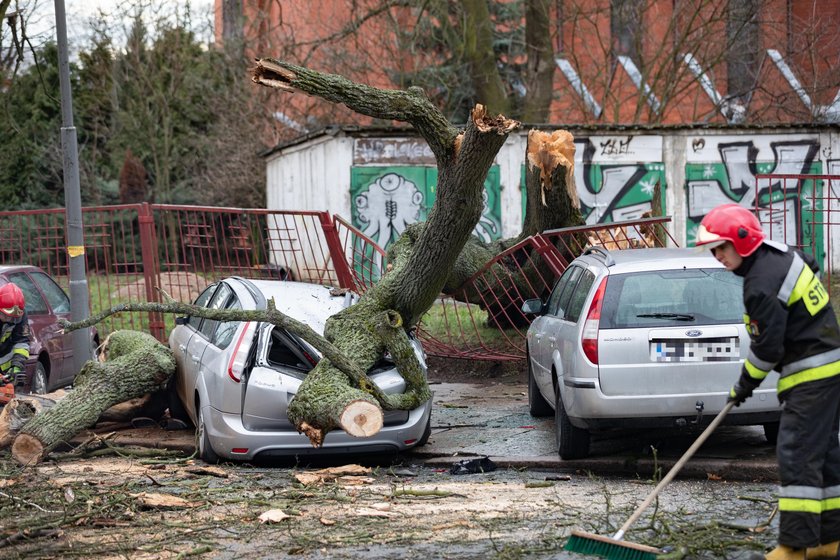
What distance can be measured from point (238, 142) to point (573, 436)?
1987cm

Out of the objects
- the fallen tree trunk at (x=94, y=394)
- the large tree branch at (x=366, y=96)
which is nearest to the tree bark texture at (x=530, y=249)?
the large tree branch at (x=366, y=96)

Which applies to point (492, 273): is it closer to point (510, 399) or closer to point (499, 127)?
point (510, 399)

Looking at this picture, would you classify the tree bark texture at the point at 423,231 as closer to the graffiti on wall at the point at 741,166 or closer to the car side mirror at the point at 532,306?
the car side mirror at the point at 532,306

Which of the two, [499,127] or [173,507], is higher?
[499,127]

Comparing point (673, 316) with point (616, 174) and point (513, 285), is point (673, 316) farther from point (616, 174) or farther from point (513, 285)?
point (616, 174)

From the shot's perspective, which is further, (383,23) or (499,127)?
(383,23)

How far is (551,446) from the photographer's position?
26.8ft

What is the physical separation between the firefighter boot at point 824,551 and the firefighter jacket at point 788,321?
75cm

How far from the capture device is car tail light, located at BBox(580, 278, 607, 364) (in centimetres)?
705

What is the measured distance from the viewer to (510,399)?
1086 centimetres

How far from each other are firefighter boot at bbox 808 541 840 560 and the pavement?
140 centimetres

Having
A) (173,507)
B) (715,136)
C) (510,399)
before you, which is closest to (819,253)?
(715,136)

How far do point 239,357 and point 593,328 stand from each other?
2591 mm

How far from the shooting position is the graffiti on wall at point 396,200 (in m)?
19.5
